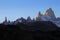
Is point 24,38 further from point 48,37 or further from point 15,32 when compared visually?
point 48,37

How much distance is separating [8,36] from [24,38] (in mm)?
5405

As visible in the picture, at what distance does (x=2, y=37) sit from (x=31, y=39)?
1026 centimetres

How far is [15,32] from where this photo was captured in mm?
69062

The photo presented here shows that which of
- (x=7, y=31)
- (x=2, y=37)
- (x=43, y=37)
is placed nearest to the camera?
(x=2, y=37)

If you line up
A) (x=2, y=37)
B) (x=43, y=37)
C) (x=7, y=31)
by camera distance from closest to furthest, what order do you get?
(x=2, y=37)
(x=7, y=31)
(x=43, y=37)

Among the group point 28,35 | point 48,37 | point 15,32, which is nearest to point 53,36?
point 48,37

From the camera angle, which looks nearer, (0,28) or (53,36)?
(0,28)

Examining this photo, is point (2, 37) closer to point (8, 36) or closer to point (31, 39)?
point (8, 36)

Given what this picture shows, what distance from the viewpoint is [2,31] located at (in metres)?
64.0

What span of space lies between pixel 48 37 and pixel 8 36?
15.4m

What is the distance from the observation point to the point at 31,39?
2682 inches

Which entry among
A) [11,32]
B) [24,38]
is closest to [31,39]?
[24,38]

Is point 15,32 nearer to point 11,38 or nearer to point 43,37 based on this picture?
point 11,38

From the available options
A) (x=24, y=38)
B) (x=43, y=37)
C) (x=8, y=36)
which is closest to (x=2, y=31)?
(x=8, y=36)
